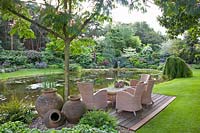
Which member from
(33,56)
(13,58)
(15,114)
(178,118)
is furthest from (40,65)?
(178,118)

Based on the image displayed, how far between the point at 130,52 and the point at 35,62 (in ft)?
29.7

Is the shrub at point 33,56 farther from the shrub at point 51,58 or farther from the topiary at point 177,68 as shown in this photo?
the topiary at point 177,68

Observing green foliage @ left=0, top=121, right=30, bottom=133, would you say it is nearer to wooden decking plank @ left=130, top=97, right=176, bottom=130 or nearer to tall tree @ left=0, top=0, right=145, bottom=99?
tall tree @ left=0, top=0, right=145, bottom=99

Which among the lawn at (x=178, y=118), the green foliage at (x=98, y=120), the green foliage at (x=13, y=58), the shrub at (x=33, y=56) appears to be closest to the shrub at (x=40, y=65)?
the shrub at (x=33, y=56)

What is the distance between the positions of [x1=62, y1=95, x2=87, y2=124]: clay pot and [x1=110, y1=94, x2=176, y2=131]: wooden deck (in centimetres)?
88

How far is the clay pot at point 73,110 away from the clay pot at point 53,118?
13 centimetres

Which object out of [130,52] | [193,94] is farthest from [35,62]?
[193,94]

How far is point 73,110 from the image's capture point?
4516 mm

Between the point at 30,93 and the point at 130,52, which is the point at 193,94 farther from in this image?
the point at 130,52

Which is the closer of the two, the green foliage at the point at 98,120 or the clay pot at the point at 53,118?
the green foliage at the point at 98,120

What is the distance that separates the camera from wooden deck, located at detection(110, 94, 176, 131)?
15.1 feet

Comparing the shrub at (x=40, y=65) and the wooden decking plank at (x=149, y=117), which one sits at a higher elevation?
the shrub at (x=40, y=65)

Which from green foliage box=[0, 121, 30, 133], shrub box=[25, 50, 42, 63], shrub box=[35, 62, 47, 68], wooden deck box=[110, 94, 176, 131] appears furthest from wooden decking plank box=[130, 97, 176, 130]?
shrub box=[25, 50, 42, 63]

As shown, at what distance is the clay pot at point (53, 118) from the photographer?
14.6ft
